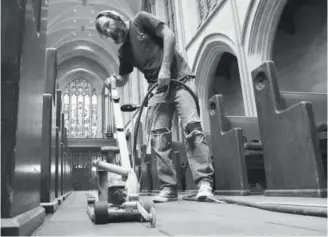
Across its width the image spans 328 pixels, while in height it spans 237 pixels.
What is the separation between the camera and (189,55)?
7.62 m

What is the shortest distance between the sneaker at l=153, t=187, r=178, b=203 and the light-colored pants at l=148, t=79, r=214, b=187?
1.6 inches

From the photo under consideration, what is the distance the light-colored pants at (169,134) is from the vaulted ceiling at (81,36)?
11291 mm

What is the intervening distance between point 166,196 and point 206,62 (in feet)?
17.7

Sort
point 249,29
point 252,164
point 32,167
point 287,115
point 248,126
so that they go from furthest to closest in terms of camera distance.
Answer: point 249,29 < point 248,126 < point 252,164 < point 287,115 < point 32,167

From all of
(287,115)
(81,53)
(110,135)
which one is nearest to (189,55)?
(287,115)

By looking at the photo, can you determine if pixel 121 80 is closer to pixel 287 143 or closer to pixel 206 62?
pixel 287 143

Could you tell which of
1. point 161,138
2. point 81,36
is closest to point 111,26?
point 161,138

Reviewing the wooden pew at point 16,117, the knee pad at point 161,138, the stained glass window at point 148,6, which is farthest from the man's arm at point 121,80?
the stained glass window at point 148,6

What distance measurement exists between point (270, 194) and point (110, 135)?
15059 millimetres

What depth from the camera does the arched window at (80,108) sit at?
763 inches

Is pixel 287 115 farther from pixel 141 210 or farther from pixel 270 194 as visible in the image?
pixel 141 210

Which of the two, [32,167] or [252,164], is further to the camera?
[252,164]

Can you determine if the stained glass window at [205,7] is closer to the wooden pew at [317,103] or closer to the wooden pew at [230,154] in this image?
the wooden pew at [230,154]

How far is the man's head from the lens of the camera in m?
1.74
